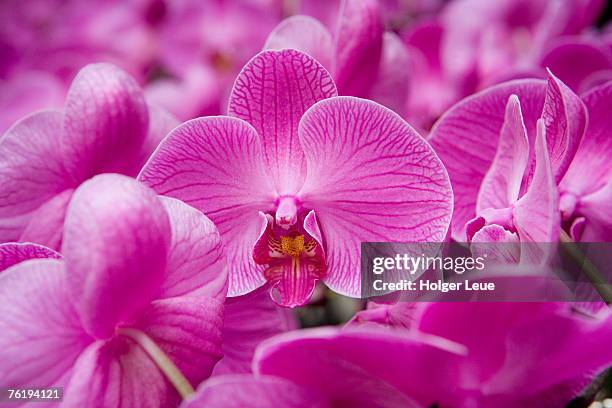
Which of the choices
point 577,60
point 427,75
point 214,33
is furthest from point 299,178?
point 214,33

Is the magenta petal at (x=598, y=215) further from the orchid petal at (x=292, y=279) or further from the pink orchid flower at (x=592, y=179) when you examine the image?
the orchid petal at (x=292, y=279)

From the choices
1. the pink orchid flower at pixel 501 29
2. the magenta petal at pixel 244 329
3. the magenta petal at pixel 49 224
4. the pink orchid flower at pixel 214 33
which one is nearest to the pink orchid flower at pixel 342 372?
the magenta petal at pixel 244 329

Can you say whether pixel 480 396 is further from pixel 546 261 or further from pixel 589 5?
pixel 589 5

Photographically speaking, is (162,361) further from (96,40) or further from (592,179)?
(96,40)

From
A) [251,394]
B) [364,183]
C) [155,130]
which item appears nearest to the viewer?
[251,394]

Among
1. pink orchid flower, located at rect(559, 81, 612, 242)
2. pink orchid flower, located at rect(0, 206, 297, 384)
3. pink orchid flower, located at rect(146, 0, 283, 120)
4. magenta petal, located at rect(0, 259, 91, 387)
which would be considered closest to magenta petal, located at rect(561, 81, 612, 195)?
pink orchid flower, located at rect(559, 81, 612, 242)

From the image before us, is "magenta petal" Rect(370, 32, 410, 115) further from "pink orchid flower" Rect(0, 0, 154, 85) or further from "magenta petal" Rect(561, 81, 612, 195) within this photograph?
"pink orchid flower" Rect(0, 0, 154, 85)
